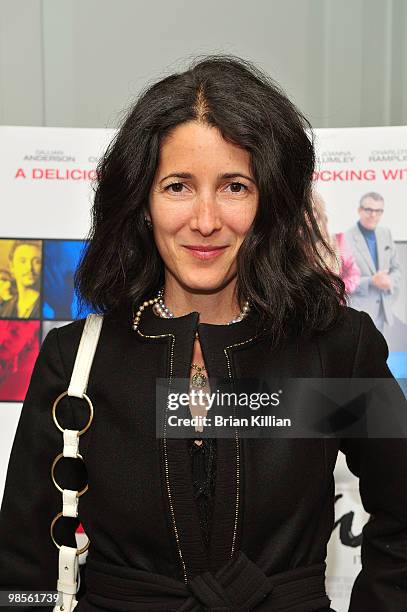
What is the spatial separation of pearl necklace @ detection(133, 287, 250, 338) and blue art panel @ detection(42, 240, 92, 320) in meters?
0.78

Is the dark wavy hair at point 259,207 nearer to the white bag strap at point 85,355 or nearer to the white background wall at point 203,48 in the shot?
the white bag strap at point 85,355

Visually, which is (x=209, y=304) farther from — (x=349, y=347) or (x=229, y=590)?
(x=229, y=590)

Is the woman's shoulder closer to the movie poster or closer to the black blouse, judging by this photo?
the black blouse

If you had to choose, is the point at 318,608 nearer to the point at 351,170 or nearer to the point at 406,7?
the point at 351,170

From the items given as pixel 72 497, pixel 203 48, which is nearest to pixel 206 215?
pixel 72 497

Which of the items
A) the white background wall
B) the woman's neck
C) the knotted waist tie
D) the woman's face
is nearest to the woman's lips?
the woman's face

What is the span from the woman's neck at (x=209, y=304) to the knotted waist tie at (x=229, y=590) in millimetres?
434

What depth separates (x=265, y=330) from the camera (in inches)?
68.7

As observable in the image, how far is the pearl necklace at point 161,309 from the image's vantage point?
1.77m

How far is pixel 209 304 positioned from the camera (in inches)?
69.6

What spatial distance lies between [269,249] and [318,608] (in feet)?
2.06

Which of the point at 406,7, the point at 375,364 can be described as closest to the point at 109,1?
the point at 406,7

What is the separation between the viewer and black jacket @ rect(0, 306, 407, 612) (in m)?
1.61

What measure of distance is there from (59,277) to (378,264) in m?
0.86
